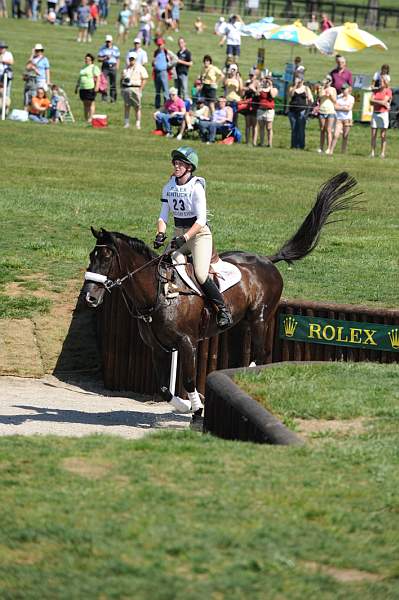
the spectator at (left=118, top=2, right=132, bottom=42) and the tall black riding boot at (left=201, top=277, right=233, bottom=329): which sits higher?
the spectator at (left=118, top=2, right=132, bottom=42)

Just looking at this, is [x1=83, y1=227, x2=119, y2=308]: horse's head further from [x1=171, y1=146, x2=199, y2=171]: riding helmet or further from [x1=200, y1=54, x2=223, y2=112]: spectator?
[x1=200, y1=54, x2=223, y2=112]: spectator

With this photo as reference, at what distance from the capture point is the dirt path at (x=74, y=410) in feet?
47.9

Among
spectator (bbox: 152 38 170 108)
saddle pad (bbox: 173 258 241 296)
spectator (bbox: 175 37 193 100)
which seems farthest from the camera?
spectator (bbox: 152 38 170 108)

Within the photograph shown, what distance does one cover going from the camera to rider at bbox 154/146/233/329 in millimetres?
14438

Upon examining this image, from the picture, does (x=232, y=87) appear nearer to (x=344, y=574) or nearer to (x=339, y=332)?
(x=339, y=332)

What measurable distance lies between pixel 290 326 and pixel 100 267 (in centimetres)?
405

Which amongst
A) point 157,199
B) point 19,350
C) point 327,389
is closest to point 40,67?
point 157,199

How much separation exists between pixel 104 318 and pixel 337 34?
2989 cm

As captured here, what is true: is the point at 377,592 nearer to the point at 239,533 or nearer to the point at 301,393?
the point at 239,533

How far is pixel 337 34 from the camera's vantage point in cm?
4553

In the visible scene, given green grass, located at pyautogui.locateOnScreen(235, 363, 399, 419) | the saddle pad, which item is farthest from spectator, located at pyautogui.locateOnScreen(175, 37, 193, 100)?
green grass, located at pyautogui.locateOnScreen(235, 363, 399, 419)

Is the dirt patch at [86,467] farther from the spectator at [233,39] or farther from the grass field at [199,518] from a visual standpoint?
the spectator at [233,39]

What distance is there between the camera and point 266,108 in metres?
34.8

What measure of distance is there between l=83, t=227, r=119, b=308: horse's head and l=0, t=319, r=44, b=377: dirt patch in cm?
426
